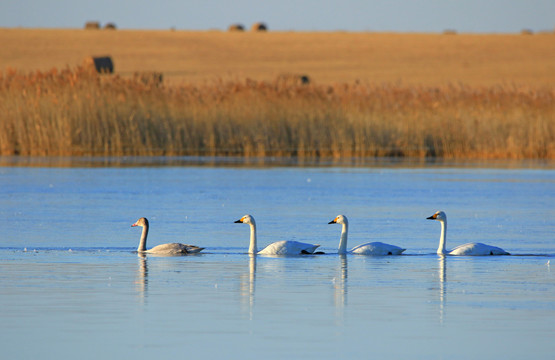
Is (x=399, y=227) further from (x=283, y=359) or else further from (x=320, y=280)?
(x=283, y=359)

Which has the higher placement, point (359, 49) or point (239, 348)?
point (359, 49)

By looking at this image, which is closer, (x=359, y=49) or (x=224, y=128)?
(x=224, y=128)

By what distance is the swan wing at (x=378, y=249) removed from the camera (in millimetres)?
9930

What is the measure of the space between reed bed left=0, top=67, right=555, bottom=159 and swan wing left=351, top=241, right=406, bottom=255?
1186 cm

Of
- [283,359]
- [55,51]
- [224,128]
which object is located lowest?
[283,359]

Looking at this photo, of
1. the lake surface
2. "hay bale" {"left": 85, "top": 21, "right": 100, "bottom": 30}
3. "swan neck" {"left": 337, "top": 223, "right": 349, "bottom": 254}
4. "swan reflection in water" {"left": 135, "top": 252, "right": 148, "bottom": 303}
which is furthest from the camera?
"hay bale" {"left": 85, "top": 21, "right": 100, "bottom": 30}

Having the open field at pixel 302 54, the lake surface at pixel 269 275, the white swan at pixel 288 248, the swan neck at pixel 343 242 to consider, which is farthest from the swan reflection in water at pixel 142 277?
the open field at pixel 302 54

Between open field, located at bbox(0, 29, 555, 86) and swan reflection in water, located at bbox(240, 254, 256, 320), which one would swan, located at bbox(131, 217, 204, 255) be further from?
open field, located at bbox(0, 29, 555, 86)

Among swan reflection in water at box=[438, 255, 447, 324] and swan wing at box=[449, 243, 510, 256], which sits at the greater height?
swan wing at box=[449, 243, 510, 256]

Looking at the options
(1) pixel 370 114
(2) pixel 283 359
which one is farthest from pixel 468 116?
(2) pixel 283 359

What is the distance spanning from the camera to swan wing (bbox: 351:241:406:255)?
9.93 metres

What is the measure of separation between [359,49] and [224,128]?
51.1 meters

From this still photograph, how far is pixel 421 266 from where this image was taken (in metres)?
9.41

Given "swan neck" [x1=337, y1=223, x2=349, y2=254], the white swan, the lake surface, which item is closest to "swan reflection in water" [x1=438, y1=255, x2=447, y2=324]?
the lake surface
